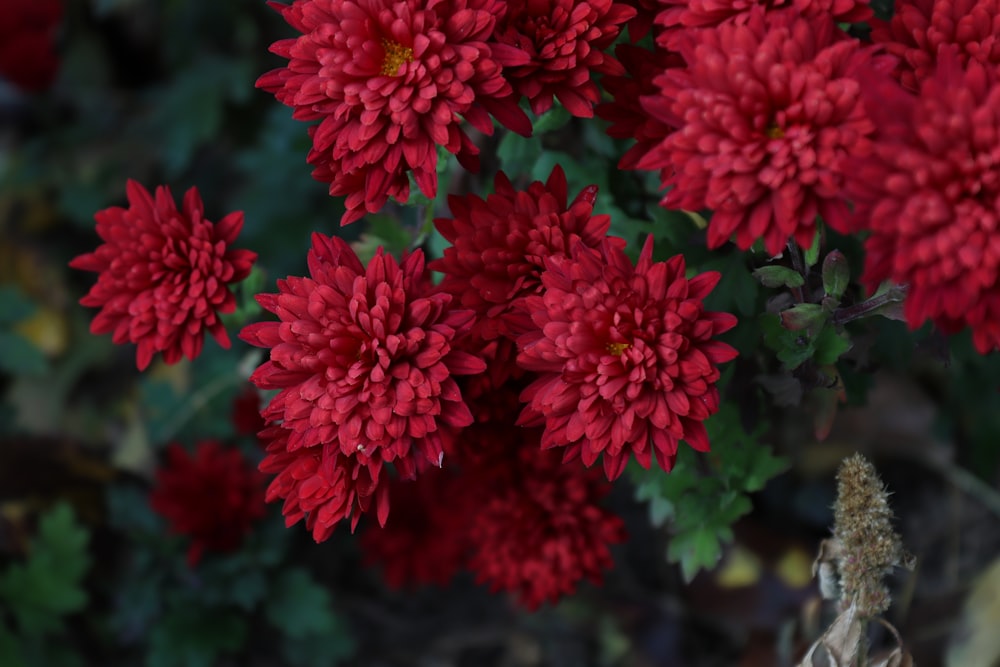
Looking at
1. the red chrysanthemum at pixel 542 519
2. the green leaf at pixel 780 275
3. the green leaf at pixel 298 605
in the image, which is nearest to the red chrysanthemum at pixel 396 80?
the green leaf at pixel 780 275

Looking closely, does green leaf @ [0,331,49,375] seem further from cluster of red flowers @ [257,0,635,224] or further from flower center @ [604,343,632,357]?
flower center @ [604,343,632,357]

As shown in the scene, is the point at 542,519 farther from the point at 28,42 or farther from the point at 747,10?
the point at 28,42

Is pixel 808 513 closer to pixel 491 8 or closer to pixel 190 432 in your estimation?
pixel 190 432

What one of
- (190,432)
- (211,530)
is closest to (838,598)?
(211,530)

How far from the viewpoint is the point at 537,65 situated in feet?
2.87

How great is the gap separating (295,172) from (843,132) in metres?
1.21

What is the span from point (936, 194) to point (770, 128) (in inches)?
5.2

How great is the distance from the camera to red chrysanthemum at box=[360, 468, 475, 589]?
4.66 ft

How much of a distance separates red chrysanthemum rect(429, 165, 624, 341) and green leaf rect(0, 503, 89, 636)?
2.82 ft

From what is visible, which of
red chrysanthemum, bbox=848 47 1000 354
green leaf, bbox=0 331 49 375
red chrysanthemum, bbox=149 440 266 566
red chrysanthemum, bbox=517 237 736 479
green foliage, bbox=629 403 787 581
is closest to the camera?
red chrysanthemum, bbox=848 47 1000 354

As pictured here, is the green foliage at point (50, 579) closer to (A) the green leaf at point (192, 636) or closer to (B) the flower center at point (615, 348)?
(A) the green leaf at point (192, 636)

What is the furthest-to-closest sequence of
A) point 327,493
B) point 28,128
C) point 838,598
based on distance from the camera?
point 28,128
point 838,598
point 327,493

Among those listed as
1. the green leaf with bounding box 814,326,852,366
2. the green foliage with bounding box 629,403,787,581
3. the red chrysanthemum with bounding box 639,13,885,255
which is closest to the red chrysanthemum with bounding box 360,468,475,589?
the green foliage with bounding box 629,403,787,581

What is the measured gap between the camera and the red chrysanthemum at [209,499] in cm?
142
